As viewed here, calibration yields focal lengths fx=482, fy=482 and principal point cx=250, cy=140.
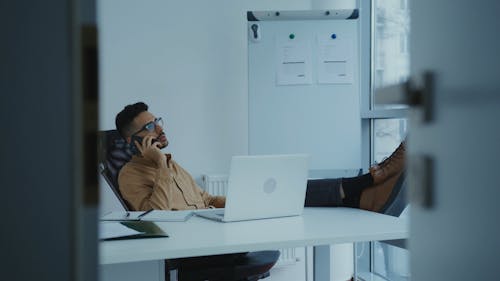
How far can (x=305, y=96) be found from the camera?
3.19 metres

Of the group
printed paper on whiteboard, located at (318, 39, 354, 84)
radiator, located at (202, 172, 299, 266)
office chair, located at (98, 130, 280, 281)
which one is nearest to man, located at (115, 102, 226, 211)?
office chair, located at (98, 130, 280, 281)

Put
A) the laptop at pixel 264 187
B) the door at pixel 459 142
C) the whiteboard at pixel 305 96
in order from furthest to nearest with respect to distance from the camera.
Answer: the whiteboard at pixel 305 96, the laptop at pixel 264 187, the door at pixel 459 142

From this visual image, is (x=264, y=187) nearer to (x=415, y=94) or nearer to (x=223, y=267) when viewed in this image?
(x=223, y=267)

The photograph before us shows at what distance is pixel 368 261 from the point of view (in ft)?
11.4

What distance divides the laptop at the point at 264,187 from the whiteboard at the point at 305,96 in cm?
138

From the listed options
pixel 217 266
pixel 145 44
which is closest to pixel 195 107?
pixel 145 44

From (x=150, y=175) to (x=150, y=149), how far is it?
0.14m

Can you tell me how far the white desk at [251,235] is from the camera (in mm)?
1318

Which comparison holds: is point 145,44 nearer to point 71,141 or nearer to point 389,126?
point 389,126

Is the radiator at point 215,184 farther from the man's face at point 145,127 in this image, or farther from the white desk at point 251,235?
the white desk at point 251,235

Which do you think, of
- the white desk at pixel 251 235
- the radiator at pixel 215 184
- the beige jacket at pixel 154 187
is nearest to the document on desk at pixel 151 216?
the white desk at pixel 251 235

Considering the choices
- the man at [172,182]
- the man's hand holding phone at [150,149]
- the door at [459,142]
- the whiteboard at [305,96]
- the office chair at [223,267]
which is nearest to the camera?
the door at [459,142]

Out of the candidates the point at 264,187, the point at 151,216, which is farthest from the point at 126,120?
the point at 264,187

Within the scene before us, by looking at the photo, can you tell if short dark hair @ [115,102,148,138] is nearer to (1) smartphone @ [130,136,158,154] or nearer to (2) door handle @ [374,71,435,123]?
(1) smartphone @ [130,136,158,154]
